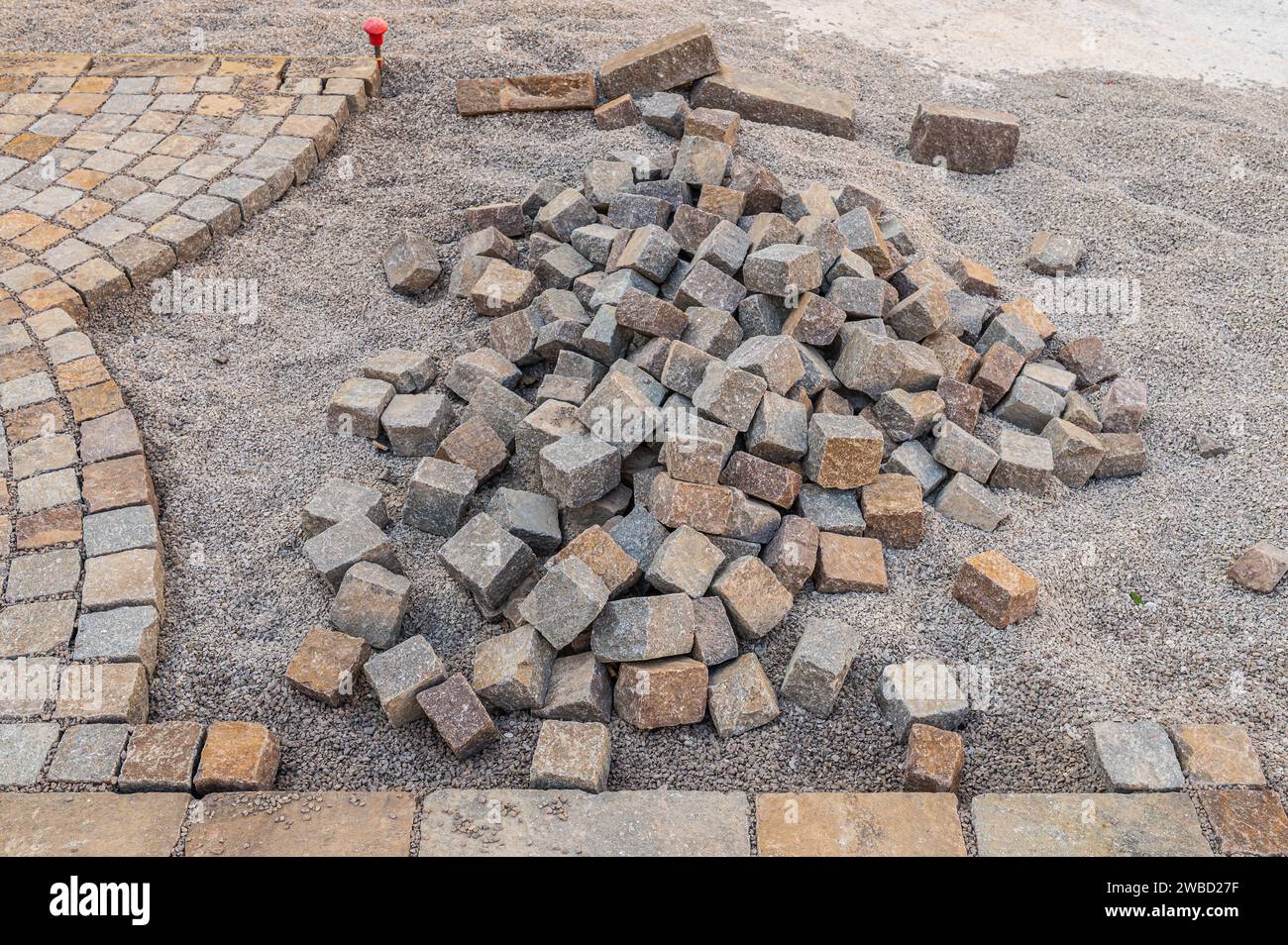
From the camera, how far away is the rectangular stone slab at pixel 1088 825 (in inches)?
96.0

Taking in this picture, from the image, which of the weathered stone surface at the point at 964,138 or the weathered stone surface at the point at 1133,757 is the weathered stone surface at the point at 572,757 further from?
the weathered stone surface at the point at 964,138

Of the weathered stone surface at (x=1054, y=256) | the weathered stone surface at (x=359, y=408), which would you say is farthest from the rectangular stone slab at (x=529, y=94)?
the weathered stone surface at (x=1054, y=256)

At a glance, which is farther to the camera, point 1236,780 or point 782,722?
point 782,722

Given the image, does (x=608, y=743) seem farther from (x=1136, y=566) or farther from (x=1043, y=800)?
(x=1136, y=566)

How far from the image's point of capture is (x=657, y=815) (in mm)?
2486

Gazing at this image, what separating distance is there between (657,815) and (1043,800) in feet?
3.43

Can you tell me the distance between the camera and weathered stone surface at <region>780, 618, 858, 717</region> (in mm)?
2805

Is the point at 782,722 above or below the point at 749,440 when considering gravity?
below

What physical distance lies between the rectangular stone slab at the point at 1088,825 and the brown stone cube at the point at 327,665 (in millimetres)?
1838

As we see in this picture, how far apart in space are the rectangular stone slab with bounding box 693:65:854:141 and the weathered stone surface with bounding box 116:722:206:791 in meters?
4.41

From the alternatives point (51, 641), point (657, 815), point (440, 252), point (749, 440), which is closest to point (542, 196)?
point (440, 252)

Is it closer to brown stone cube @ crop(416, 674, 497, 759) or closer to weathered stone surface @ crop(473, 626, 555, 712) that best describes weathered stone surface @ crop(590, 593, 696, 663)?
weathered stone surface @ crop(473, 626, 555, 712)

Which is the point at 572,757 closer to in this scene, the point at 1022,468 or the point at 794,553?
the point at 794,553

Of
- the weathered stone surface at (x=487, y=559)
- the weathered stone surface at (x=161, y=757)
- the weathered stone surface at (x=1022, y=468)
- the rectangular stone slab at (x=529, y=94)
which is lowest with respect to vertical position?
the weathered stone surface at (x=161, y=757)
